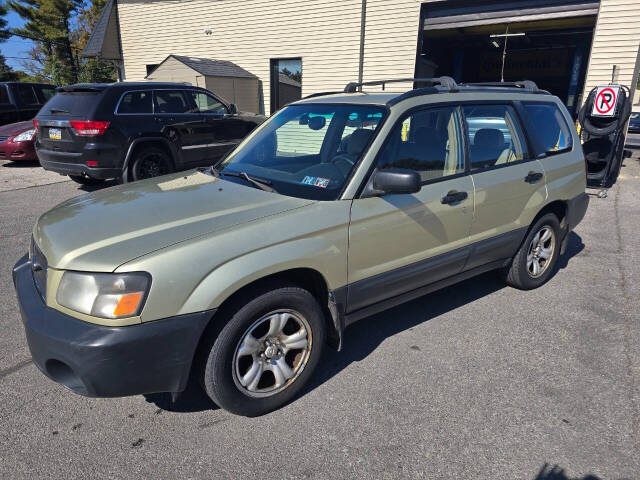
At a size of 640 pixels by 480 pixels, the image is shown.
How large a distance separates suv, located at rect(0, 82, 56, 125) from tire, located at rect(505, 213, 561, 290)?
13858 millimetres

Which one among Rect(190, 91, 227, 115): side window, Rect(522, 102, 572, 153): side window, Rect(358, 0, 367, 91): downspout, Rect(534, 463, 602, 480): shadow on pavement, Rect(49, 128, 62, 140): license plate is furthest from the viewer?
Rect(358, 0, 367, 91): downspout

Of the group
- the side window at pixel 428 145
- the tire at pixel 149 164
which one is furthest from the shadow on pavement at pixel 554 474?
the tire at pixel 149 164

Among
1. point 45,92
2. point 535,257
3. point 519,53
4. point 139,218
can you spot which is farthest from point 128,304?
point 519,53

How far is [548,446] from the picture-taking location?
8.02 feet

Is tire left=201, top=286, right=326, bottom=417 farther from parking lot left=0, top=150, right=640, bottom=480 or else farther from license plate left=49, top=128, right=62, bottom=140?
license plate left=49, top=128, right=62, bottom=140

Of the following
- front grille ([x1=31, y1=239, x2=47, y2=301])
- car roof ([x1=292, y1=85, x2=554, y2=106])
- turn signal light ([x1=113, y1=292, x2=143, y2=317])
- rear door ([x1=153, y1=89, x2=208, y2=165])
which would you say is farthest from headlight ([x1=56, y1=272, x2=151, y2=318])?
rear door ([x1=153, y1=89, x2=208, y2=165])

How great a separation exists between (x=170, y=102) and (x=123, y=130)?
115cm

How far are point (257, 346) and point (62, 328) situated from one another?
0.97 metres

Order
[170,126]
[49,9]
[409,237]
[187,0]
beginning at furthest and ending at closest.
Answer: [49,9] < [187,0] < [170,126] < [409,237]

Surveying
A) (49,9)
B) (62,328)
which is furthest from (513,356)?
(49,9)

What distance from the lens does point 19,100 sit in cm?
1299

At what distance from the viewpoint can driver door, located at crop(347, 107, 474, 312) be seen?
2.90 meters

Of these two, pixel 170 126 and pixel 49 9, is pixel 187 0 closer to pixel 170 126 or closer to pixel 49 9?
pixel 170 126

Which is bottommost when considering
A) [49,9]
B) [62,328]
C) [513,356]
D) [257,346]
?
[513,356]
